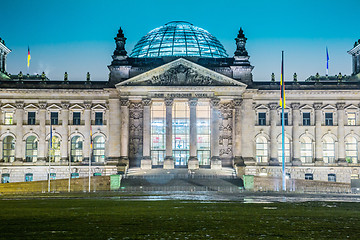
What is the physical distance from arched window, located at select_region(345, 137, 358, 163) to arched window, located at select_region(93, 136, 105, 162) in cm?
4300

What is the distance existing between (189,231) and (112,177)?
139ft

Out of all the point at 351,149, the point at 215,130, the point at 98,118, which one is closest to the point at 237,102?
the point at 215,130

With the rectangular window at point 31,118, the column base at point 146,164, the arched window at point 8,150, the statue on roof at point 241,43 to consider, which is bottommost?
the column base at point 146,164

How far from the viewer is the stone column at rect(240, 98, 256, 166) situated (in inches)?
3516

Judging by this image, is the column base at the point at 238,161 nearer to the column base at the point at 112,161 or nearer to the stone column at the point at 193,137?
the stone column at the point at 193,137

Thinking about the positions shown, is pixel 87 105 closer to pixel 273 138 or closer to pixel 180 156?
pixel 180 156

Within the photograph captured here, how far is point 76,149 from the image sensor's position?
3688 inches

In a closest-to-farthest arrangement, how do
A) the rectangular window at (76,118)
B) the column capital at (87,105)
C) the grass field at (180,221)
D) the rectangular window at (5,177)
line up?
1. the grass field at (180,221)
2. the rectangular window at (5,177)
3. the column capital at (87,105)
4. the rectangular window at (76,118)

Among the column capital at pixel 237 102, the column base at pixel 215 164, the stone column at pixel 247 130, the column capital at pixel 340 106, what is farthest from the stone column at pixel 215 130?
the column capital at pixel 340 106

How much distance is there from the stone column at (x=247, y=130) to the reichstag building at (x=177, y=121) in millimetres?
180

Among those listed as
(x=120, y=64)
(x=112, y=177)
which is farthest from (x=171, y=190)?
(x=120, y=64)

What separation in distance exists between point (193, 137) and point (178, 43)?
2227 centimetres

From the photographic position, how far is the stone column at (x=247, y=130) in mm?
89312

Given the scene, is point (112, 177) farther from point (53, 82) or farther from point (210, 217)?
point (210, 217)
